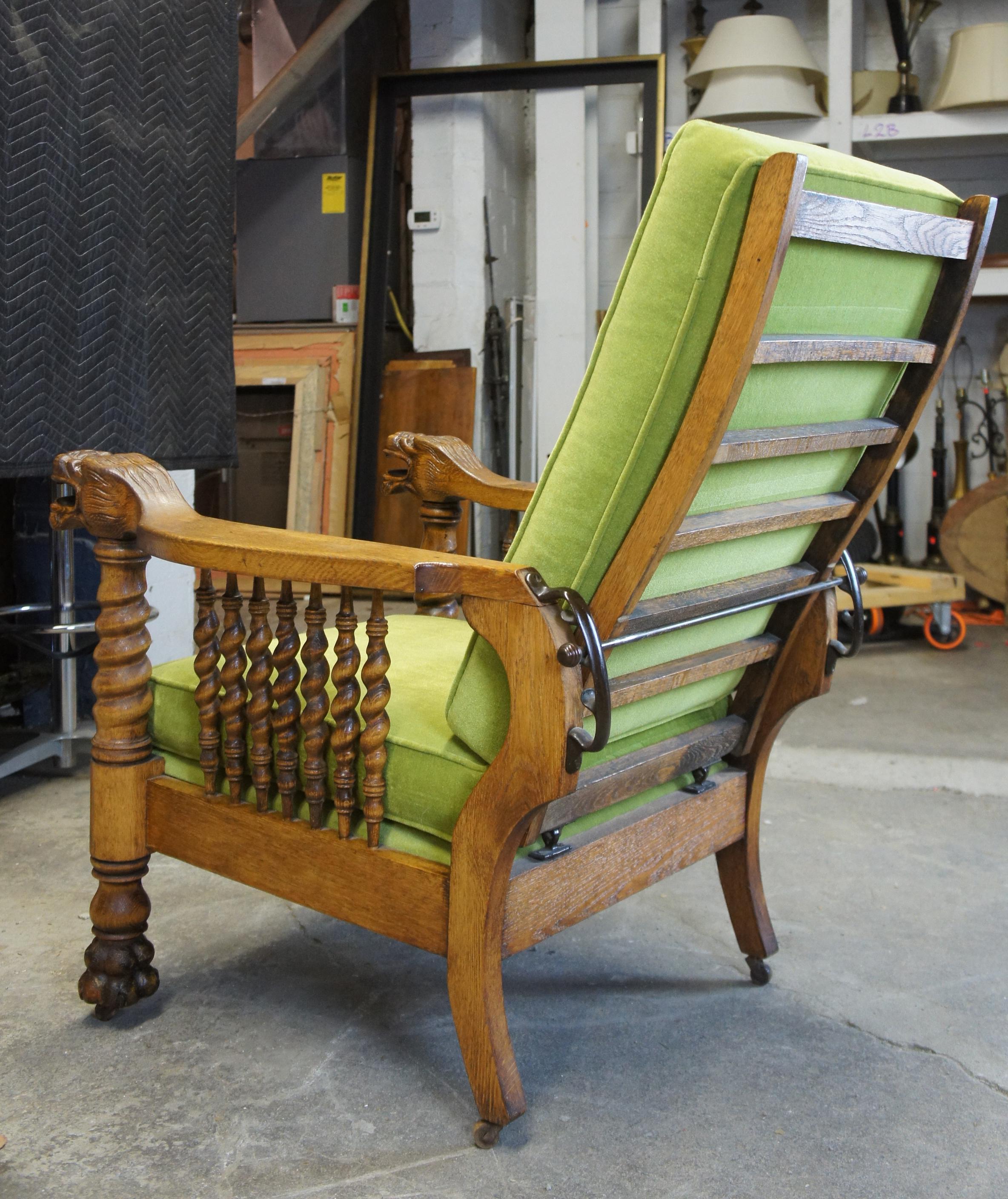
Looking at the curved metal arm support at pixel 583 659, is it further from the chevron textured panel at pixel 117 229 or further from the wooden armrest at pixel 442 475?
the chevron textured panel at pixel 117 229

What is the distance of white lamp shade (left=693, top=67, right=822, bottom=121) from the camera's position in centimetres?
425

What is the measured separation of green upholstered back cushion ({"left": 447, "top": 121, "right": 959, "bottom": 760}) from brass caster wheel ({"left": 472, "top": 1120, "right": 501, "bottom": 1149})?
1.34 ft

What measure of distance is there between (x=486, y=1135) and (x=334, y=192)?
465cm

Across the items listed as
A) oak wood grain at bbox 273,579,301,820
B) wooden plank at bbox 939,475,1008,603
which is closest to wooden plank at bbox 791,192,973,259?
oak wood grain at bbox 273,579,301,820

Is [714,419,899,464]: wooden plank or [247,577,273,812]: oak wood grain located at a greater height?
[714,419,899,464]: wooden plank

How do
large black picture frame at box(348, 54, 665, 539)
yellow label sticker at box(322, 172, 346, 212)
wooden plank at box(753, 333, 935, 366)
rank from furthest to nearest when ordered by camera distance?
yellow label sticker at box(322, 172, 346, 212), large black picture frame at box(348, 54, 665, 539), wooden plank at box(753, 333, 935, 366)

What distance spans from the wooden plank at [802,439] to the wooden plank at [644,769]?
376mm

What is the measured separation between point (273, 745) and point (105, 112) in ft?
4.63

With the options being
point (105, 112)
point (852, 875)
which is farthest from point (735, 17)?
point (852, 875)

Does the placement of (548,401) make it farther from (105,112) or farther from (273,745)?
(273,745)

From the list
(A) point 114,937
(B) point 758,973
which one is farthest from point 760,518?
(A) point 114,937

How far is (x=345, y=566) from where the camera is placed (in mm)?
1190

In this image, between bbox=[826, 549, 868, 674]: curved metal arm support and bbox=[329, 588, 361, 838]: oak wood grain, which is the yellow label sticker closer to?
bbox=[826, 549, 868, 674]: curved metal arm support

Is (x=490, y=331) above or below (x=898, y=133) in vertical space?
below
